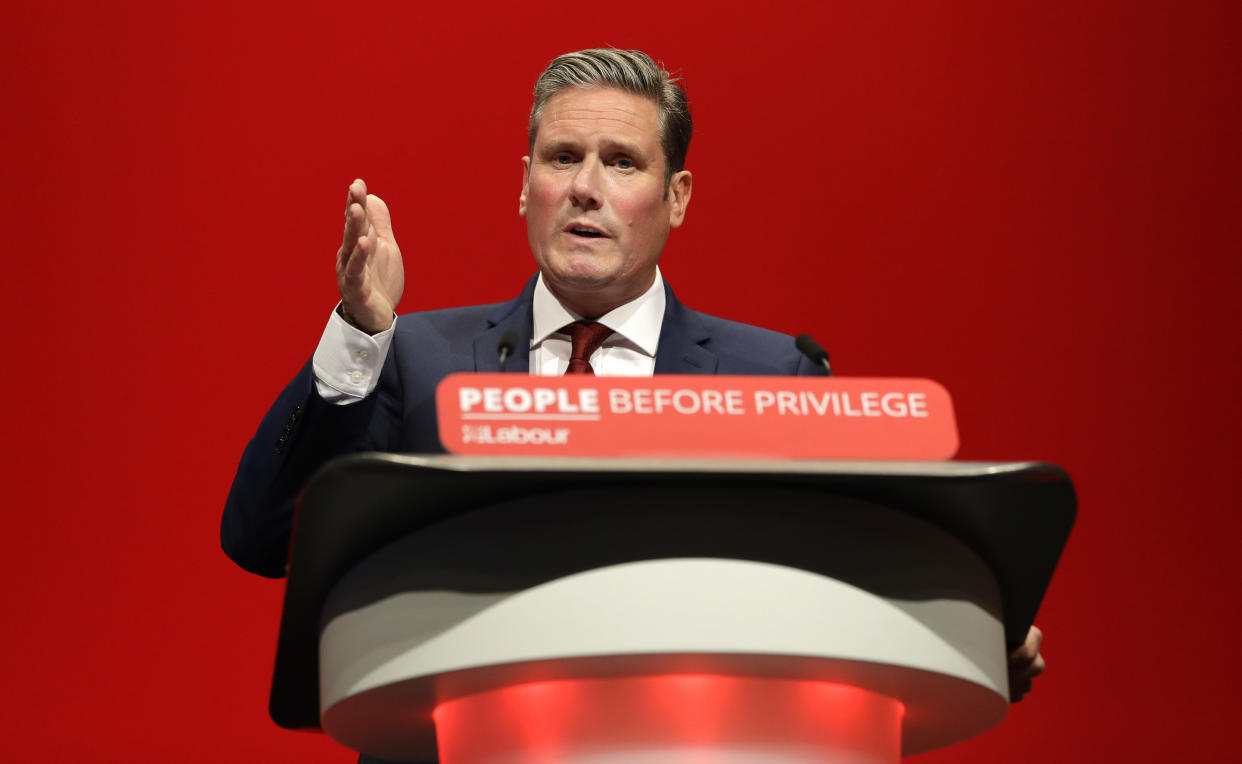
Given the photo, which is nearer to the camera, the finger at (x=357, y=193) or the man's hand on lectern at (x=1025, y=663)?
the man's hand on lectern at (x=1025, y=663)

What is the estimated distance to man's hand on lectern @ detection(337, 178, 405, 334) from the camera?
1.44 meters

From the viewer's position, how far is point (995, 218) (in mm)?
2660

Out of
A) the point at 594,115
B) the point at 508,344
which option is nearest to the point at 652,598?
the point at 508,344

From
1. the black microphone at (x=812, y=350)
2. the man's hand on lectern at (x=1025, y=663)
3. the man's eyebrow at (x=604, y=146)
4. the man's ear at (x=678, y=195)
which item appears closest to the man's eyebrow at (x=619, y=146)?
the man's eyebrow at (x=604, y=146)

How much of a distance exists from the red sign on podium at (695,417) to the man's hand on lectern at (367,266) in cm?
54

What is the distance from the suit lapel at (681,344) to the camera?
6.02 feet

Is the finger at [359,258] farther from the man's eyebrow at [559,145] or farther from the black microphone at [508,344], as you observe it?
the man's eyebrow at [559,145]

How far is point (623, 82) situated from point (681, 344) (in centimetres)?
45

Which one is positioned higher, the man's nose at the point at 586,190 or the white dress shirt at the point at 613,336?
the man's nose at the point at 586,190

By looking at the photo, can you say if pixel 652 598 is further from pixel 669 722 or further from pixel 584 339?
pixel 584 339

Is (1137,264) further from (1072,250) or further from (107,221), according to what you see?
(107,221)

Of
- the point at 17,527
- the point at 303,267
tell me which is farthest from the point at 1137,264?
the point at 17,527

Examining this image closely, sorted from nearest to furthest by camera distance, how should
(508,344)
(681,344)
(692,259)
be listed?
(508,344) → (681,344) → (692,259)

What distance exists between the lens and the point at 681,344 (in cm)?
189
